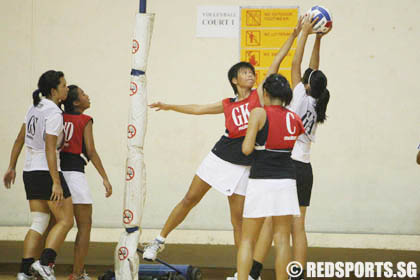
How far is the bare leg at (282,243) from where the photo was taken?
4.05 m

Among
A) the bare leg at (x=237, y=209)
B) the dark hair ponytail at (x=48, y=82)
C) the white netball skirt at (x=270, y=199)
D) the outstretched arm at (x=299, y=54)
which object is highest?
the outstretched arm at (x=299, y=54)

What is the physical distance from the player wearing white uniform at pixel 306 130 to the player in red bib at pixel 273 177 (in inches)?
13.5

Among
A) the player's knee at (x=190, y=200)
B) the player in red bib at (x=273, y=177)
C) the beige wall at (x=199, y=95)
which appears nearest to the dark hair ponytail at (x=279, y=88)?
the player in red bib at (x=273, y=177)

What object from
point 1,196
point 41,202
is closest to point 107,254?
point 1,196

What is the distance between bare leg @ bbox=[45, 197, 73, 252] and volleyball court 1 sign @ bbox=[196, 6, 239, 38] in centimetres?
262

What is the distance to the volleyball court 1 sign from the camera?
257 inches

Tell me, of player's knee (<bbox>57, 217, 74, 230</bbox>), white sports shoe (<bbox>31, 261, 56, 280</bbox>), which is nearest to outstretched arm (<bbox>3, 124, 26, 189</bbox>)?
player's knee (<bbox>57, 217, 74, 230</bbox>)

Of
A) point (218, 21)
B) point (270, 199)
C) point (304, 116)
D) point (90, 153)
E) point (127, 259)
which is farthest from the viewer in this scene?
point (218, 21)

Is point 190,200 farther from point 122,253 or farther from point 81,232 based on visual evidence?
point 81,232

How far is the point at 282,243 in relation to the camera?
4055 millimetres

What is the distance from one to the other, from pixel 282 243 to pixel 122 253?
3.69 ft

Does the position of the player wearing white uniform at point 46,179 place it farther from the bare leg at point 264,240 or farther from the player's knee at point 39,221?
the bare leg at point 264,240

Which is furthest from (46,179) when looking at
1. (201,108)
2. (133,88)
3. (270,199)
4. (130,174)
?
(270,199)

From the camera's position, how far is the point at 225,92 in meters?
6.61
